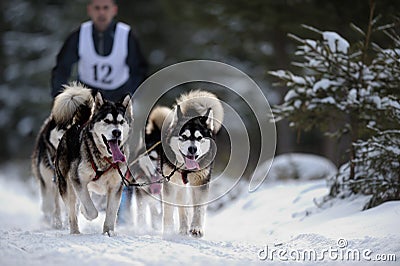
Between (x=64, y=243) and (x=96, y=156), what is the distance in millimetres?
1028

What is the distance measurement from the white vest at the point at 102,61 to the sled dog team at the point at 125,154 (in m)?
0.93

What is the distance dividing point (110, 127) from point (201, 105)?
46.8 inches

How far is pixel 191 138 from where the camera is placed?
19.0 feet

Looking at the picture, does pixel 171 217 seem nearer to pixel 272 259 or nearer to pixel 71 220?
pixel 71 220

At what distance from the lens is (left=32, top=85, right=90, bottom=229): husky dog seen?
6645mm

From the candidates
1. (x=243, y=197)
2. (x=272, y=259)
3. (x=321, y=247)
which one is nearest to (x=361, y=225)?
(x=321, y=247)

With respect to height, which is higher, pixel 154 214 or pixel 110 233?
pixel 154 214

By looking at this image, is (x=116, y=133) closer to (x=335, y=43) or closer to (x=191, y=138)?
(x=191, y=138)

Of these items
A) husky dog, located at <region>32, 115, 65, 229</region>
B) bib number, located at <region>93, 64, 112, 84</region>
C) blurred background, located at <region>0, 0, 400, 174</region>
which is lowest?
husky dog, located at <region>32, 115, 65, 229</region>

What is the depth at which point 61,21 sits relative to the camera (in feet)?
66.7

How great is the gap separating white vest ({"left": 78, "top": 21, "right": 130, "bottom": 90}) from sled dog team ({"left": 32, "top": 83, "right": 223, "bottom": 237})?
3.06 feet

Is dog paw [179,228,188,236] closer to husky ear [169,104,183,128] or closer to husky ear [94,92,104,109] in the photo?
husky ear [169,104,183,128]

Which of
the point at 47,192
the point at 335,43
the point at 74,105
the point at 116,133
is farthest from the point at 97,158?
the point at 335,43

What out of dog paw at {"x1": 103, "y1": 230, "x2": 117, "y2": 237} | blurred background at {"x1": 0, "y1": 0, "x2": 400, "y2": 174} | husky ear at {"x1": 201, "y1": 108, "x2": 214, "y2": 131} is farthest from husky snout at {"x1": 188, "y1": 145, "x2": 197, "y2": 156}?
blurred background at {"x1": 0, "y1": 0, "x2": 400, "y2": 174}
